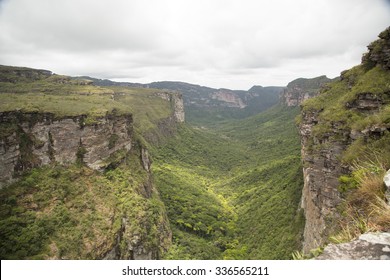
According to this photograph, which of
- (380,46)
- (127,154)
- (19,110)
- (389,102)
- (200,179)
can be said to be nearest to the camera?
(389,102)

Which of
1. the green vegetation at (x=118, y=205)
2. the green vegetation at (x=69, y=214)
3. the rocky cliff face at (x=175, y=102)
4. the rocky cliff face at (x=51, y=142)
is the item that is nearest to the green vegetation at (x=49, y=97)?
the green vegetation at (x=118, y=205)

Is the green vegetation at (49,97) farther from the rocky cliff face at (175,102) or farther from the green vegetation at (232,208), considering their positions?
the rocky cliff face at (175,102)

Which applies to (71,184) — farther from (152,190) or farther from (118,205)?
(152,190)

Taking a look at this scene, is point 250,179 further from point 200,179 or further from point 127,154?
point 127,154

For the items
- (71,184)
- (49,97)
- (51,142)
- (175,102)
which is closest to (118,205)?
(71,184)

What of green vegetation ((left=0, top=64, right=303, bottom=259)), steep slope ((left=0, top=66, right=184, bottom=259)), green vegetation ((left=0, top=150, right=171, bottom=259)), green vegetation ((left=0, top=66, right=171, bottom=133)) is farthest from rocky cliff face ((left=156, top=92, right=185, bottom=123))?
green vegetation ((left=0, top=150, right=171, bottom=259))

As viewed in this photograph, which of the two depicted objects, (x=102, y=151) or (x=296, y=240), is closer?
(x=296, y=240)

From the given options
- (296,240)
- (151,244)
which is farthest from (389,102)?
(151,244)
